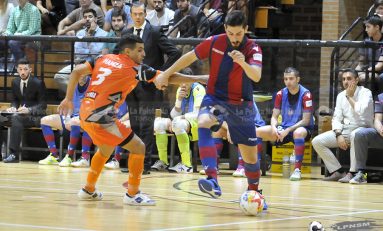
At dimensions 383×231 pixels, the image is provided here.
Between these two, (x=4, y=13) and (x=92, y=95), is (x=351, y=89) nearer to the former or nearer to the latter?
(x=92, y=95)

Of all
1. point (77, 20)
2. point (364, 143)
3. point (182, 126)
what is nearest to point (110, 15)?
point (77, 20)

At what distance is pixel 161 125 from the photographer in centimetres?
1470

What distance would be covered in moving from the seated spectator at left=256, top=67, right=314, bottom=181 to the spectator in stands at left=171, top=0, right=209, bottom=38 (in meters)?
2.72

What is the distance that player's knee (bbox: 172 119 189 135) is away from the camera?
14406 millimetres

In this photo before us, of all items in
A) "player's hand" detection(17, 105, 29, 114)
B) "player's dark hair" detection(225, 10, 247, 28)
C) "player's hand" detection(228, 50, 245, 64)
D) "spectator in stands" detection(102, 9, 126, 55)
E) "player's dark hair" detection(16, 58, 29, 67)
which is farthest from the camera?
"spectator in stands" detection(102, 9, 126, 55)

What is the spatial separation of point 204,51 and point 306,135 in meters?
4.96

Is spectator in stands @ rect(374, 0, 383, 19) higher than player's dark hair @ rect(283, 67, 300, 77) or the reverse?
higher

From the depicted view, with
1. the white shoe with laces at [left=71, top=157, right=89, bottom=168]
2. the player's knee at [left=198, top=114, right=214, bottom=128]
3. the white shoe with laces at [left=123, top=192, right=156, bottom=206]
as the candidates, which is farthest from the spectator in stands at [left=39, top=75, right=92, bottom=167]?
the player's knee at [left=198, top=114, right=214, bottom=128]

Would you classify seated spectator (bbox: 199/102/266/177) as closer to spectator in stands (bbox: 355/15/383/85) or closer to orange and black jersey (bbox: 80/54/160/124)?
spectator in stands (bbox: 355/15/383/85)

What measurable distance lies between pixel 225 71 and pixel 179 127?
5.32 m

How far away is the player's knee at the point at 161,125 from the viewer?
1469 cm

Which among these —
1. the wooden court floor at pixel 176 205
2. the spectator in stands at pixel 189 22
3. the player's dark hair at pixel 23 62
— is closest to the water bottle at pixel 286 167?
the wooden court floor at pixel 176 205

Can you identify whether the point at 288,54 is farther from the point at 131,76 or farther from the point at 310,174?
the point at 131,76

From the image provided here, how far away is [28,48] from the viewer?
52.9 ft
